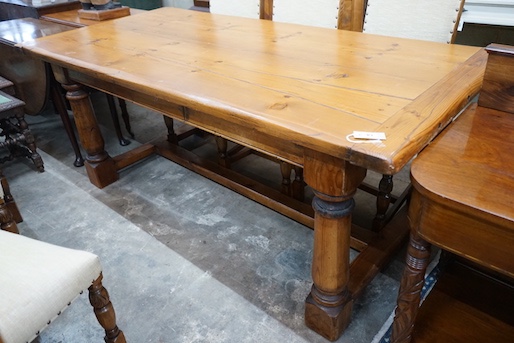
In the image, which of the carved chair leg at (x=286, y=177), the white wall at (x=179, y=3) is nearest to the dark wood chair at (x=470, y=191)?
the carved chair leg at (x=286, y=177)

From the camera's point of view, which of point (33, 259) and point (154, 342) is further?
point (154, 342)

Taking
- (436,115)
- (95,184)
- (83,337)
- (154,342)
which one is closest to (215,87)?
(436,115)

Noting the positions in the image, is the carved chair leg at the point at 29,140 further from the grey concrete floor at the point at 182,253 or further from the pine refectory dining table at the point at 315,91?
the pine refectory dining table at the point at 315,91

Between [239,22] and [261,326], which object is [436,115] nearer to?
[261,326]

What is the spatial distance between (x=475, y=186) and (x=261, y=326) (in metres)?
0.91

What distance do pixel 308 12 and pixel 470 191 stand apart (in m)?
1.58

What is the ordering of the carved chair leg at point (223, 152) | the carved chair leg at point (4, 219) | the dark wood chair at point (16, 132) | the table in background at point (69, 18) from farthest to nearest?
the table in background at point (69, 18) → the carved chair leg at point (223, 152) → the dark wood chair at point (16, 132) → the carved chair leg at point (4, 219)

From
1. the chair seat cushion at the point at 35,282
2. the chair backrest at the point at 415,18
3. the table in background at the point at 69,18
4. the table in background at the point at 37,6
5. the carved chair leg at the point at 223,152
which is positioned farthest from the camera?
the table in background at the point at 37,6

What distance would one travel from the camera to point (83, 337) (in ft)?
4.61

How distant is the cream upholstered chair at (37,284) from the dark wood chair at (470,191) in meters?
0.81

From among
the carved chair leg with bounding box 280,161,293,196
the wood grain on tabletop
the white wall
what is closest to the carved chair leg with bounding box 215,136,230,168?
the carved chair leg with bounding box 280,161,293,196

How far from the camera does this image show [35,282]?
0.94 metres

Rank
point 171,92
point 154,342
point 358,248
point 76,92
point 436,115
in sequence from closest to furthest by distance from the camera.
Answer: point 436,115 < point 171,92 < point 154,342 < point 358,248 < point 76,92

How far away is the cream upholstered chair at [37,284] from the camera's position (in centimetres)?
88
